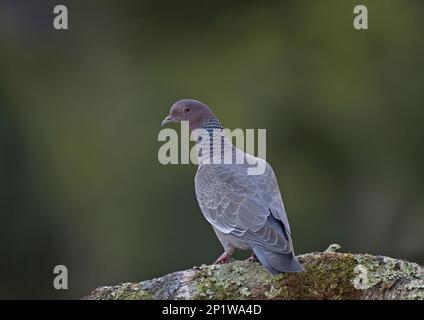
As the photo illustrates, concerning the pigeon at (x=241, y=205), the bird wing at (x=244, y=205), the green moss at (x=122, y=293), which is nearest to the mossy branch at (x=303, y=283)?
the green moss at (x=122, y=293)

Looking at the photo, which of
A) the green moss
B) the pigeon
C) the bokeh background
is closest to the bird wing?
the pigeon

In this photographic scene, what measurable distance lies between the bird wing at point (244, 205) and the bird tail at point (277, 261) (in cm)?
6

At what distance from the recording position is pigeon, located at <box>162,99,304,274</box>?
17.5 feet

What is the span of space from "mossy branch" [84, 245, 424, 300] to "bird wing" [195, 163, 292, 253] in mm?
296

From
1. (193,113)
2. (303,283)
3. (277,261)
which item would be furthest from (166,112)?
(303,283)

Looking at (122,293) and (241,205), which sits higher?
(241,205)

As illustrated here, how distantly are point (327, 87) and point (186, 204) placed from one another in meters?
2.87

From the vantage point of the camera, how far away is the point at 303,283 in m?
5.05

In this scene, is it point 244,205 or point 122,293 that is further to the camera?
point 244,205

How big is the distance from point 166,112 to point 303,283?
21.0ft

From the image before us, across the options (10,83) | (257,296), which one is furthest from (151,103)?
(257,296)

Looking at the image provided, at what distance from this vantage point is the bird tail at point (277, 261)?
16.4ft

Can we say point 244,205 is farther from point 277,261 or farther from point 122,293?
point 122,293

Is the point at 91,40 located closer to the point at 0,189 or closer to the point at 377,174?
the point at 0,189
